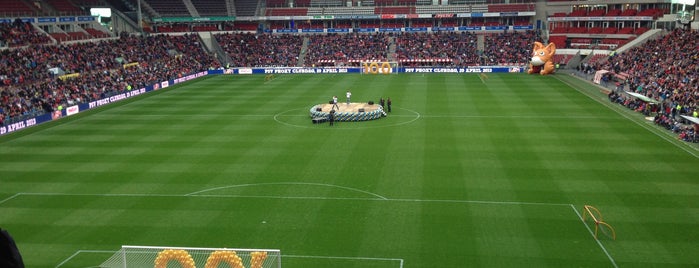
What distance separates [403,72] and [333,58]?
13.7m

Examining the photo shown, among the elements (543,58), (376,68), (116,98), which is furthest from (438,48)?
(116,98)

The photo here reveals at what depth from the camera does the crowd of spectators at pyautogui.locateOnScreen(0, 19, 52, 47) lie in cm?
5672

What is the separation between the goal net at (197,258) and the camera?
15984 mm

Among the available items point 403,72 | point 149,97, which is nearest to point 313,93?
point 149,97

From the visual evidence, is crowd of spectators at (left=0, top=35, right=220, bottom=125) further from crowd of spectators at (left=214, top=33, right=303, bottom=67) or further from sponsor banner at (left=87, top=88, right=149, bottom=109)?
crowd of spectators at (left=214, top=33, right=303, bottom=67)

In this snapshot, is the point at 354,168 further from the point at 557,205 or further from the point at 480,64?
the point at 480,64

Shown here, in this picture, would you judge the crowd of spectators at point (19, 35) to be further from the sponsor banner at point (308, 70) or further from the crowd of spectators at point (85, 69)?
the sponsor banner at point (308, 70)

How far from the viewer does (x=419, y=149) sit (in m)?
32.8

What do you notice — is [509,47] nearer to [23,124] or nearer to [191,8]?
[191,8]

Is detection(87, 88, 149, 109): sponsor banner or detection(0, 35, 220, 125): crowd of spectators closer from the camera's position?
detection(0, 35, 220, 125): crowd of spectators

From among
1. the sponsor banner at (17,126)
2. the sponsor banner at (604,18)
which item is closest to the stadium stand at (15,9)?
the sponsor banner at (17,126)

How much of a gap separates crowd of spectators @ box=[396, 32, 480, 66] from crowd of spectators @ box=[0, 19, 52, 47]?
46.4 meters

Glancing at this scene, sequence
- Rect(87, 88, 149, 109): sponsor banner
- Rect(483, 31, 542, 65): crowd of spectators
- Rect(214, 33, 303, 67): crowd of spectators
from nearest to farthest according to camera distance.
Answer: Rect(87, 88, 149, 109): sponsor banner → Rect(483, 31, 542, 65): crowd of spectators → Rect(214, 33, 303, 67): crowd of spectators

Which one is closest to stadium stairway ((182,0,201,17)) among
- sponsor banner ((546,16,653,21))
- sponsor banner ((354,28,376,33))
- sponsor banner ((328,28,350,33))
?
sponsor banner ((328,28,350,33))
